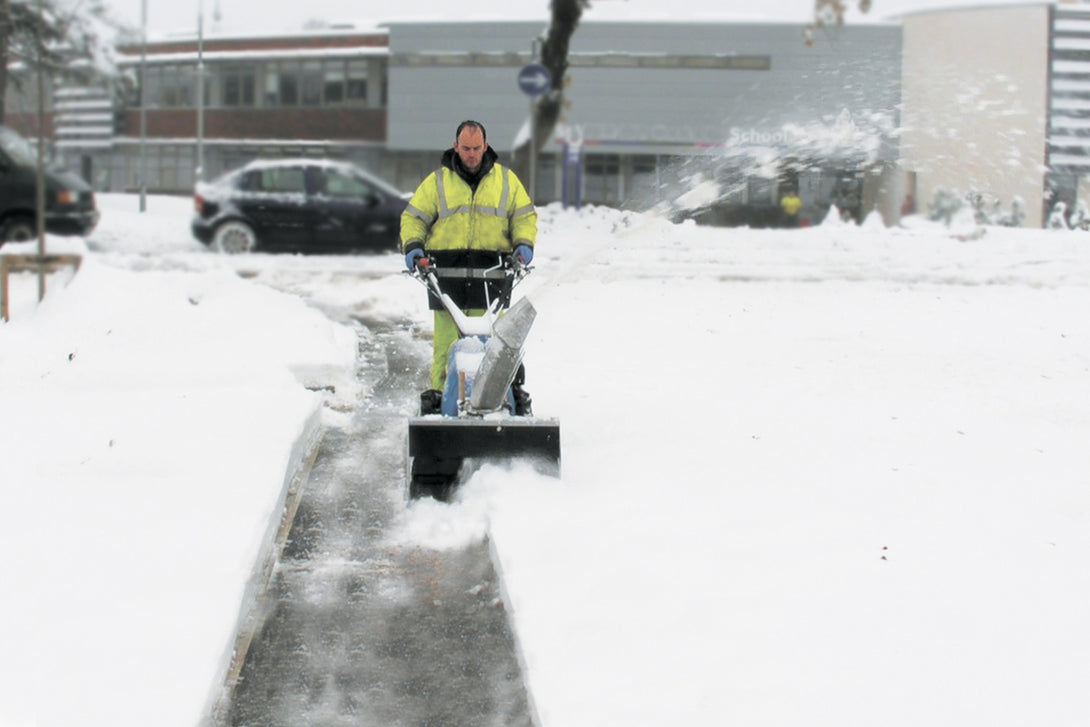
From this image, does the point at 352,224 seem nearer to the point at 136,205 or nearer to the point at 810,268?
the point at 810,268

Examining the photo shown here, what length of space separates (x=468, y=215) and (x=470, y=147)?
15.3 inches

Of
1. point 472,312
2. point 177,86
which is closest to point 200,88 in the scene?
point 177,86

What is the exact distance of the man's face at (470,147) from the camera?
269 inches

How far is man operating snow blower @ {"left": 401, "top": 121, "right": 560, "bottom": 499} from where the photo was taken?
6289mm

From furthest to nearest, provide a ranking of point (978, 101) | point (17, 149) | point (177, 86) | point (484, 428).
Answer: point (177, 86) < point (17, 149) < point (978, 101) < point (484, 428)

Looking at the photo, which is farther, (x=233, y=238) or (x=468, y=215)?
(x=233, y=238)

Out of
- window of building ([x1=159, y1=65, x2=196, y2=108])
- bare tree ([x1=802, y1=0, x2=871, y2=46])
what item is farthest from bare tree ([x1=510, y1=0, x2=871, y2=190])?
window of building ([x1=159, y1=65, x2=196, y2=108])

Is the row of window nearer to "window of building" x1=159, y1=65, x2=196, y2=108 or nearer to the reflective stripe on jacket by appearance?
"window of building" x1=159, y1=65, x2=196, y2=108

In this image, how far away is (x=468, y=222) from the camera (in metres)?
7.11

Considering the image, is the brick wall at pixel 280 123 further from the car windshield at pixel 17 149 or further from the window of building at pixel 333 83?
the car windshield at pixel 17 149

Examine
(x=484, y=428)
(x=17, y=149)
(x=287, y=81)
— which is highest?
(x=287, y=81)

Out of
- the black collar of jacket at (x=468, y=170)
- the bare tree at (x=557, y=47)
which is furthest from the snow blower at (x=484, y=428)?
the bare tree at (x=557, y=47)

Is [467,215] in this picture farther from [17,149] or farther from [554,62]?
[554,62]

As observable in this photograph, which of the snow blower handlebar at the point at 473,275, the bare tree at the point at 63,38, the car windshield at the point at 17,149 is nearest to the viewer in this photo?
the snow blower handlebar at the point at 473,275
